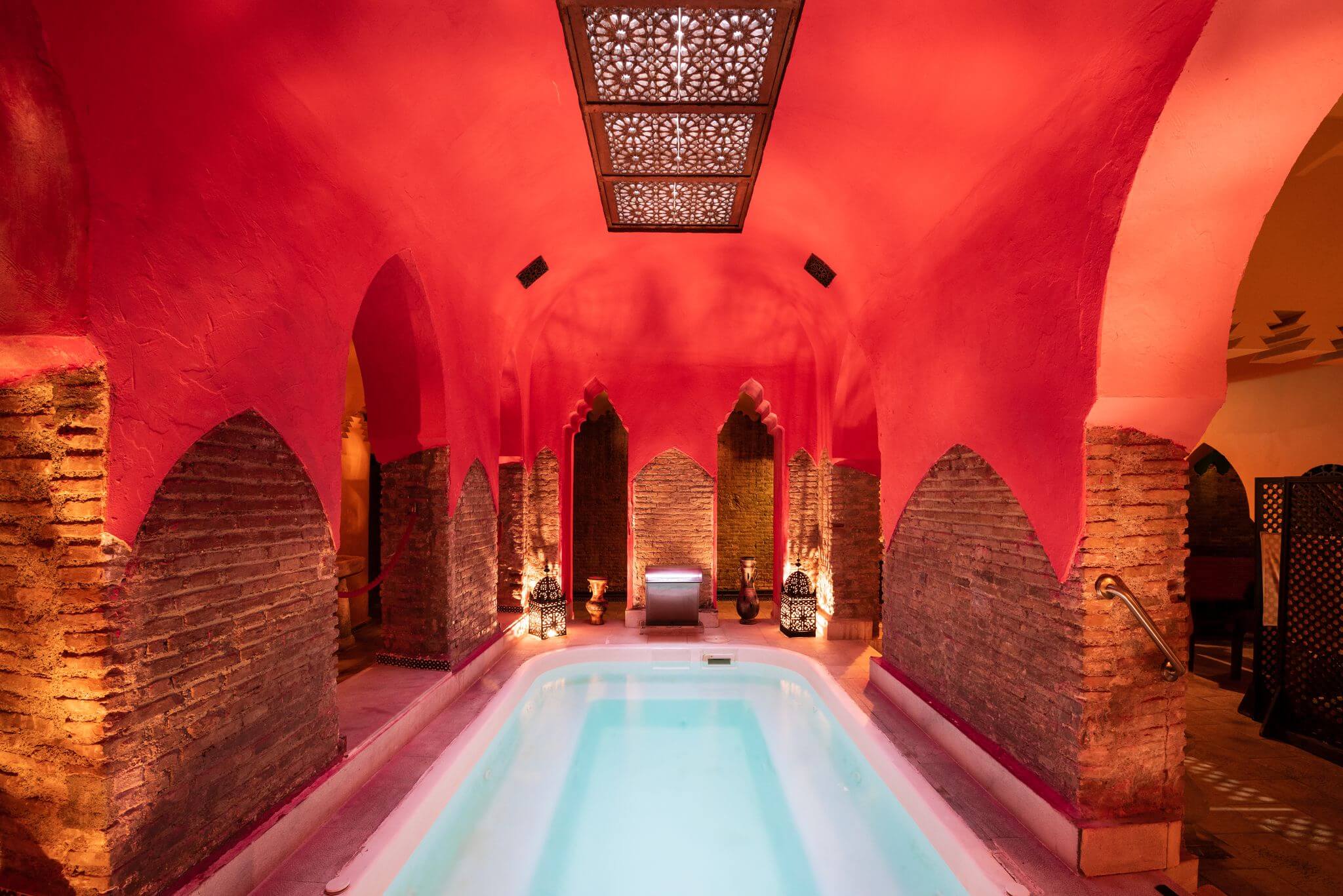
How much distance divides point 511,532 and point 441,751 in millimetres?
3933

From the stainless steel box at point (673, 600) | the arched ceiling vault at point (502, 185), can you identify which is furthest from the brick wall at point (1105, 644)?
the stainless steel box at point (673, 600)

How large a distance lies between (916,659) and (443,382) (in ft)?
14.6

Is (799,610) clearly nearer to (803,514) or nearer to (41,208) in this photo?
(803,514)

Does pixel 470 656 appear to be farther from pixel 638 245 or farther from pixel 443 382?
pixel 638 245

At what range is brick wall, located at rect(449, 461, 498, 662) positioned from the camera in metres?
5.39

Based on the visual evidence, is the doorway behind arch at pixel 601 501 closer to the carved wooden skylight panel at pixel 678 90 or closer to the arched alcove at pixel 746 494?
the arched alcove at pixel 746 494

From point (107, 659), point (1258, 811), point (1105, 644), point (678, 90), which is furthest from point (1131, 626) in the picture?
point (107, 659)

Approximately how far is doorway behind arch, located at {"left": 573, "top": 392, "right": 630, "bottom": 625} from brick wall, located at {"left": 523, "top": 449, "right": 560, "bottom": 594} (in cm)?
292

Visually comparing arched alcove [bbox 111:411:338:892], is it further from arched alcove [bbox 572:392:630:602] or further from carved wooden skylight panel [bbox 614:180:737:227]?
arched alcove [bbox 572:392:630:602]

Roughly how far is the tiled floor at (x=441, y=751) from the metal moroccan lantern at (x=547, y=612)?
1.52ft

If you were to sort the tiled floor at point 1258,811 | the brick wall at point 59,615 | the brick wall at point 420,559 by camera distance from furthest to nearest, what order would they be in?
the brick wall at point 420,559
the tiled floor at point 1258,811
the brick wall at point 59,615

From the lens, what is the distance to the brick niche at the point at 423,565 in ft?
17.2

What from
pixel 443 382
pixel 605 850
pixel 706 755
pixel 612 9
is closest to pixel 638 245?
pixel 443 382

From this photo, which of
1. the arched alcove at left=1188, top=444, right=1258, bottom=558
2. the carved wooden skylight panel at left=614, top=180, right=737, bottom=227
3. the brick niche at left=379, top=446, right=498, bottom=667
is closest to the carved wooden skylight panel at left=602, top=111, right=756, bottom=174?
the carved wooden skylight panel at left=614, top=180, right=737, bottom=227
